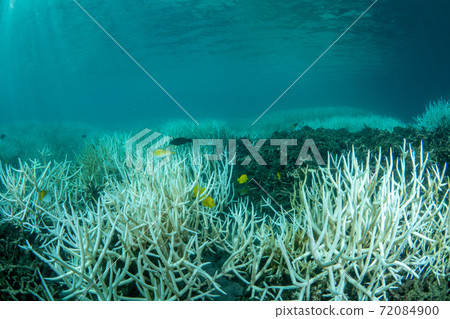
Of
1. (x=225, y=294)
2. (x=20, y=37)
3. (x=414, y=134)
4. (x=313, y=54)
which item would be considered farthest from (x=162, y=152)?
(x=313, y=54)

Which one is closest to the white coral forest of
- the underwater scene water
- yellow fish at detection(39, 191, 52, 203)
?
the underwater scene water

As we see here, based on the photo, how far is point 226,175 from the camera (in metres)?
3.72

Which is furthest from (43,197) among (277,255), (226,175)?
(277,255)

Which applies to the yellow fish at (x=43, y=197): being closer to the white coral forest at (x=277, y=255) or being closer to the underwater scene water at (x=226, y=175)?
the underwater scene water at (x=226, y=175)

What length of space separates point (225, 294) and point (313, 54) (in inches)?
1546

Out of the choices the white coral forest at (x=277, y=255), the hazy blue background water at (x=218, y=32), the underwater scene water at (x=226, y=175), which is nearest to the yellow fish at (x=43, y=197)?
the underwater scene water at (x=226, y=175)

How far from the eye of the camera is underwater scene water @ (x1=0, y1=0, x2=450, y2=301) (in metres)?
2.02

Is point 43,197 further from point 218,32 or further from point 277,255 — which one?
point 218,32

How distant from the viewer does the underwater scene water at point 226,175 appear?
202 cm

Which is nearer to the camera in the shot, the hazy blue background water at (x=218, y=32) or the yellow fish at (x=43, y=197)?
the yellow fish at (x=43, y=197)

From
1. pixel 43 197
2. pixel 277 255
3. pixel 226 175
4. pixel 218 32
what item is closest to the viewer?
pixel 277 255

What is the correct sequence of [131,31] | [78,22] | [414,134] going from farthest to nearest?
[131,31], [78,22], [414,134]
